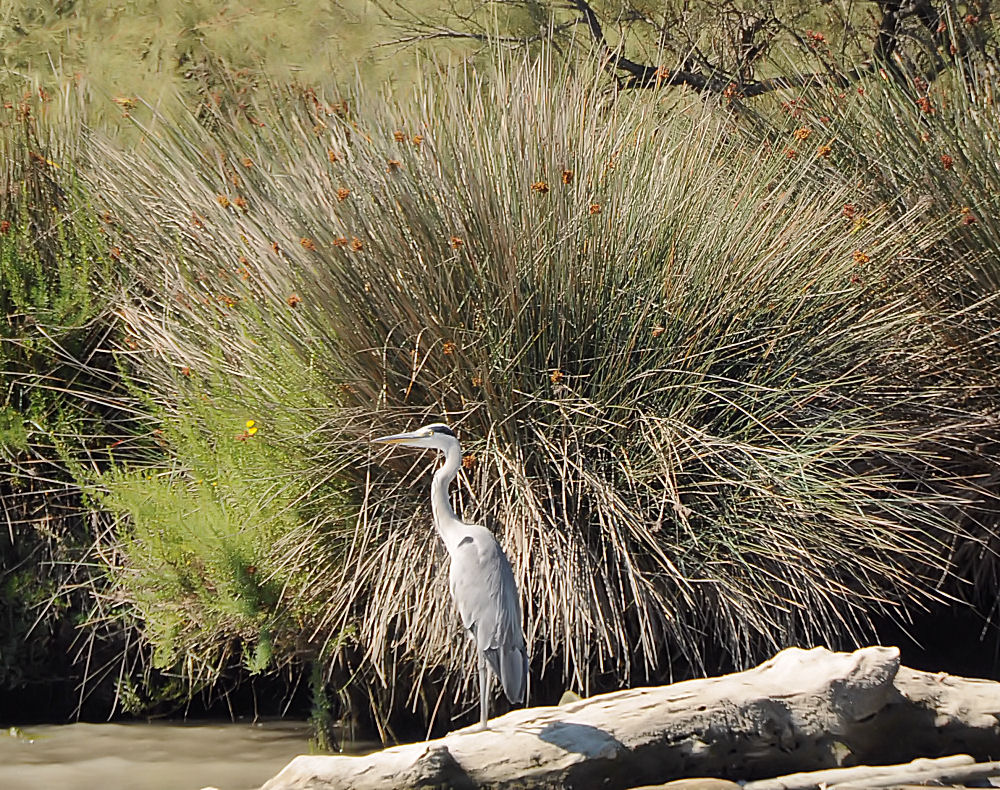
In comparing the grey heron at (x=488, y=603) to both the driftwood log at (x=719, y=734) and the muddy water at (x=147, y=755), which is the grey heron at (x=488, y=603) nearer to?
the driftwood log at (x=719, y=734)

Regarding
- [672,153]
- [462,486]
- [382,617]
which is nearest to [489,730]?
[382,617]

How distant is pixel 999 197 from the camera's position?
4945 millimetres

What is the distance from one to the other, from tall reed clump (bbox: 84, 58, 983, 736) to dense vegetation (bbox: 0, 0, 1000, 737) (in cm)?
1

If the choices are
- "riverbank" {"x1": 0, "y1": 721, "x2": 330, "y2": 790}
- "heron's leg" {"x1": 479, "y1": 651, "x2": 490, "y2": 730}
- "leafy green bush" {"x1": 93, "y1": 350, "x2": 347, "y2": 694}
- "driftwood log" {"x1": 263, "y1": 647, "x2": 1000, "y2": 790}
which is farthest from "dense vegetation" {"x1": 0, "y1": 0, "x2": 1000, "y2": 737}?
"heron's leg" {"x1": 479, "y1": 651, "x2": 490, "y2": 730}

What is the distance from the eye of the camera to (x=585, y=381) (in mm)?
4449

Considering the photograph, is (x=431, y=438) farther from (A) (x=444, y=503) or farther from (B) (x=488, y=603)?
(B) (x=488, y=603)

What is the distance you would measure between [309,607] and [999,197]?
2950 millimetres

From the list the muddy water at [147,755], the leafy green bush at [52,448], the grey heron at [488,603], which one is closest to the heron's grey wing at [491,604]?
the grey heron at [488,603]

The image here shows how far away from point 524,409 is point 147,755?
1.77 m

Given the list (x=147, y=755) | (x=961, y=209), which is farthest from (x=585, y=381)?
(x=147, y=755)

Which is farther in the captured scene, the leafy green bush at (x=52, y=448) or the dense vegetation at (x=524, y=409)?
the leafy green bush at (x=52, y=448)

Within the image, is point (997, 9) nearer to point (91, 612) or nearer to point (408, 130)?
point (408, 130)

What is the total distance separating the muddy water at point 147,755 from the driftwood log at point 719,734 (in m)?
0.98

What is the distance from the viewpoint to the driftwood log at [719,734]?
11.2ft
